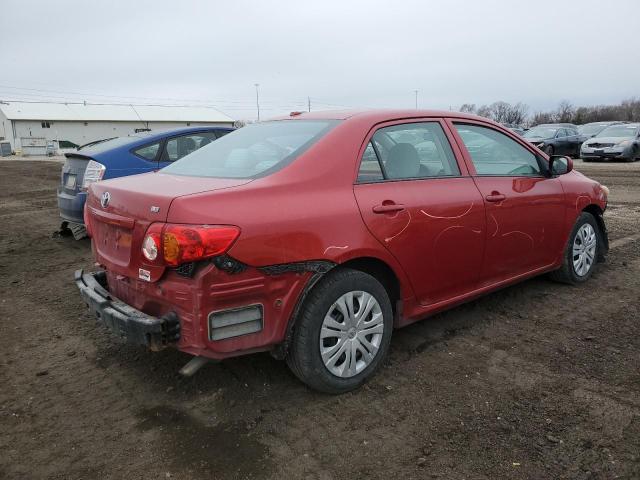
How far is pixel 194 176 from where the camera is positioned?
3330 millimetres

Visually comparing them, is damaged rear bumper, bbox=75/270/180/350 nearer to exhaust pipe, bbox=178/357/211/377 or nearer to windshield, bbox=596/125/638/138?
exhaust pipe, bbox=178/357/211/377

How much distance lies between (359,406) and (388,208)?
1.17 m

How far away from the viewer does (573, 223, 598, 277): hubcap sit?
16.3 ft

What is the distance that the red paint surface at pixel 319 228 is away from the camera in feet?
8.81

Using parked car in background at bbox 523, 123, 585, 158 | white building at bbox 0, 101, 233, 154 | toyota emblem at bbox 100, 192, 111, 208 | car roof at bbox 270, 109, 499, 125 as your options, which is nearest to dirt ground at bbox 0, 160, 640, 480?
toyota emblem at bbox 100, 192, 111, 208

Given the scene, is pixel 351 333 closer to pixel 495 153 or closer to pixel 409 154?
pixel 409 154

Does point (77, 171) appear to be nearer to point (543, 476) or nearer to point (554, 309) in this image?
point (554, 309)

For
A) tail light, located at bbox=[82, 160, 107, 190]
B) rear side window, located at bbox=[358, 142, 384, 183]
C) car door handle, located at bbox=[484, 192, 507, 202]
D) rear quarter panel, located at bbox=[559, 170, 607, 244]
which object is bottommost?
rear quarter panel, located at bbox=[559, 170, 607, 244]

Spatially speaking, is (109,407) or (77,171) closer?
(109,407)

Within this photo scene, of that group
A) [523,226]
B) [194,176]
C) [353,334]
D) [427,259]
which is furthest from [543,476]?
[194,176]

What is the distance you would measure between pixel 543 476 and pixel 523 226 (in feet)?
7.25

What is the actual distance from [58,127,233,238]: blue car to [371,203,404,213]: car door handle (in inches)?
162

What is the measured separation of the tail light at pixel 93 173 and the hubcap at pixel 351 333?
435cm

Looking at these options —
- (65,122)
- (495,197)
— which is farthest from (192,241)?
(65,122)
